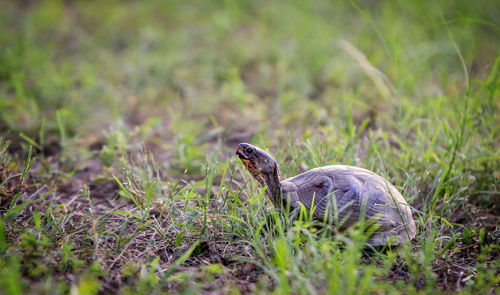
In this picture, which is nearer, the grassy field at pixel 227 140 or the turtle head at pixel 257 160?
the grassy field at pixel 227 140

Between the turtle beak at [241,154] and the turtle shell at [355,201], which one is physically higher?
the turtle beak at [241,154]

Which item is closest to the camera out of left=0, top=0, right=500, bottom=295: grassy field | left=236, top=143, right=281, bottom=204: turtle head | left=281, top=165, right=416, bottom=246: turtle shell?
left=0, top=0, right=500, bottom=295: grassy field

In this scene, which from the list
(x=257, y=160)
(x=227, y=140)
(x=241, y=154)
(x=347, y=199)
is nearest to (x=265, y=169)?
(x=257, y=160)

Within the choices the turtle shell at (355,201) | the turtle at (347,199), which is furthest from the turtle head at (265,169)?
the turtle shell at (355,201)

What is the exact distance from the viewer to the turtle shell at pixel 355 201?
213 centimetres

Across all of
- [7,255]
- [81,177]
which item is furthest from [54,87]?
[7,255]

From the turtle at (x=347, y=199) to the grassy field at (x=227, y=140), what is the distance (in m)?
0.11

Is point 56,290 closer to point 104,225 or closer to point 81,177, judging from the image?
point 104,225

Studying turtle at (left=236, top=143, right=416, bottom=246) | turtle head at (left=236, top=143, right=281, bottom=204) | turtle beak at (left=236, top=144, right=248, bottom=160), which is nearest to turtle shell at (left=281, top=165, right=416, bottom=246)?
turtle at (left=236, top=143, right=416, bottom=246)

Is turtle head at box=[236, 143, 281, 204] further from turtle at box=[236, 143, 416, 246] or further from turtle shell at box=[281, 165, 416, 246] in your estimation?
turtle shell at box=[281, 165, 416, 246]

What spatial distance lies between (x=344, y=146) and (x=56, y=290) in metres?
2.38

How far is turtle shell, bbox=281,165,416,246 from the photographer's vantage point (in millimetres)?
2135

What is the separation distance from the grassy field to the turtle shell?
0.12m

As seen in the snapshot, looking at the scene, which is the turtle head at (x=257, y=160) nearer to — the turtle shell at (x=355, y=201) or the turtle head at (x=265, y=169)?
the turtle head at (x=265, y=169)
